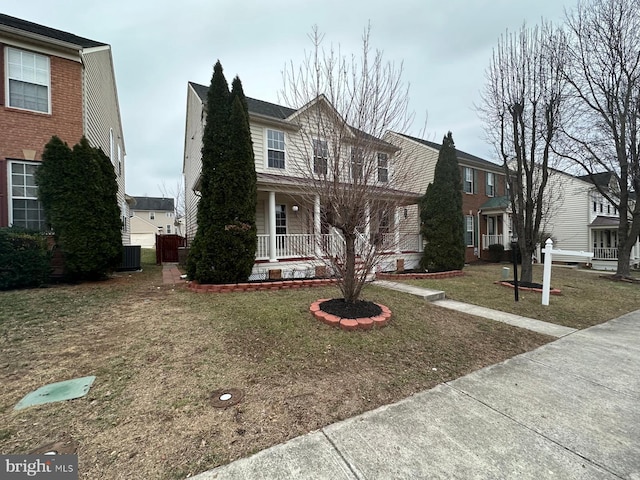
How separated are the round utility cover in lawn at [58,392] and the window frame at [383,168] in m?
4.72

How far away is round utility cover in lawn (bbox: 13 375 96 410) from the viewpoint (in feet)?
7.94

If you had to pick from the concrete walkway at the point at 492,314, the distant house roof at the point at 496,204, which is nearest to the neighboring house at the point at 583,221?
the distant house roof at the point at 496,204

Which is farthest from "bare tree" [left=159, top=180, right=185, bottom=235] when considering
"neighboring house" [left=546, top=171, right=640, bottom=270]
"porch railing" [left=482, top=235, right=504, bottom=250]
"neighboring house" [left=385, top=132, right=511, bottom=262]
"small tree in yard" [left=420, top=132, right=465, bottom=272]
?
"neighboring house" [left=546, top=171, right=640, bottom=270]

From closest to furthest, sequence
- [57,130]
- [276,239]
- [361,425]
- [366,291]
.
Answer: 1. [361,425]
2. [366,291]
3. [57,130]
4. [276,239]

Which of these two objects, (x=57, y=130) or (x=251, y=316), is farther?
(x=57, y=130)

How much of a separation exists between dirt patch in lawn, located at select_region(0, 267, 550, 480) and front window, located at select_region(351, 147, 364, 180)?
2.44 meters

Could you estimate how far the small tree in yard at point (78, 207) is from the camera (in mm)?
7008

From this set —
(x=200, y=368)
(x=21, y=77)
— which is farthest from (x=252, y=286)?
(x=21, y=77)

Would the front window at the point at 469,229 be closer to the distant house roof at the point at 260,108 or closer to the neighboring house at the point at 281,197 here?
the neighboring house at the point at 281,197

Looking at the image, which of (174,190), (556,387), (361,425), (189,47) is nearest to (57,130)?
(189,47)

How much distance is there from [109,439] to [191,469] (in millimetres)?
752

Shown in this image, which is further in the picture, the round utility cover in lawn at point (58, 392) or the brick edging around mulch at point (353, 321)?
the brick edging around mulch at point (353, 321)

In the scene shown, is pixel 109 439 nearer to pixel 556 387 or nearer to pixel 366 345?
pixel 366 345

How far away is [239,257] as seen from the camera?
286 inches
